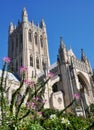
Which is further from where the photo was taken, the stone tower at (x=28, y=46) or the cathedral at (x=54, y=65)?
the stone tower at (x=28, y=46)

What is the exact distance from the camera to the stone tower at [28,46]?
5175cm

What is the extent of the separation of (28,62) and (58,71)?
48.6ft

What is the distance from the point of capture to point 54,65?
4628cm

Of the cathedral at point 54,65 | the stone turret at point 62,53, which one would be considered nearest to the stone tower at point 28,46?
the cathedral at point 54,65

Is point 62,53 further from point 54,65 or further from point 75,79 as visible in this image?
point 54,65

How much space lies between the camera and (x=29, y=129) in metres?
6.29

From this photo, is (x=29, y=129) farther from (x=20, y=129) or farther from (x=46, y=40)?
(x=46, y=40)

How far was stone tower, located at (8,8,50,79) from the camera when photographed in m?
51.8

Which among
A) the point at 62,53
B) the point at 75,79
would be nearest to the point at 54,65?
the point at 62,53

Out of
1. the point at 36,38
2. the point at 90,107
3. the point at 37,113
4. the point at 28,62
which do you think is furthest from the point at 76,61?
the point at 37,113

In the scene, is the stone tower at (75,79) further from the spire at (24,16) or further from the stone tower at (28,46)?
the spire at (24,16)

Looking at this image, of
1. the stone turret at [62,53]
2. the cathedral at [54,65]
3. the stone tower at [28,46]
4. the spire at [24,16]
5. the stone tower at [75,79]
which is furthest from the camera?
the spire at [24,16]

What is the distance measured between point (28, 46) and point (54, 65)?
1148cm

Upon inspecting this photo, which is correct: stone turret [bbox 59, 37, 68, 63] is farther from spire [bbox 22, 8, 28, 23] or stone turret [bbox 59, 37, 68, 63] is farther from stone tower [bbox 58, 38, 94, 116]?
spire [bbox 22, 8, 28, 23]
